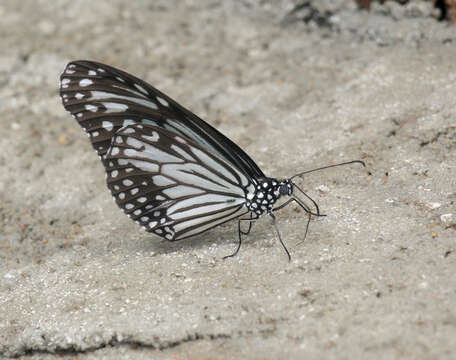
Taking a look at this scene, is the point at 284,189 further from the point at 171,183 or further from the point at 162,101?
the point at 162,101

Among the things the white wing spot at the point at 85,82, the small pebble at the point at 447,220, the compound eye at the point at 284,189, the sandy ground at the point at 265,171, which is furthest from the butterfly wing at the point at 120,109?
the small pebble at the point at 447,220

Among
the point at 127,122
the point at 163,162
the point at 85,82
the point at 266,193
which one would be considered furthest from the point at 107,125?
the point at 266,193

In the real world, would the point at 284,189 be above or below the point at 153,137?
below

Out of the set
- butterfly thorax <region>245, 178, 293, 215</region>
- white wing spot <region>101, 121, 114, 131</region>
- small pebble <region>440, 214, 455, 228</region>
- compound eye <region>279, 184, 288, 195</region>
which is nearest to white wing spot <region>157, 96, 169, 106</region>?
white wing spot <region>101, 121, 114, 131</region>

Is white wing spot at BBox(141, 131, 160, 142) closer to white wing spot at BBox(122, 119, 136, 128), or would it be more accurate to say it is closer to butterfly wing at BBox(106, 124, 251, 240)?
butterfly wing at BBox(106, 124, 251, 240)

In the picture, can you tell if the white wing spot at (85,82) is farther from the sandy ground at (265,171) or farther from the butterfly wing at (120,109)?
the sandy ground at (265,171)

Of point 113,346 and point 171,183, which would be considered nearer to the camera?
point 113,346
